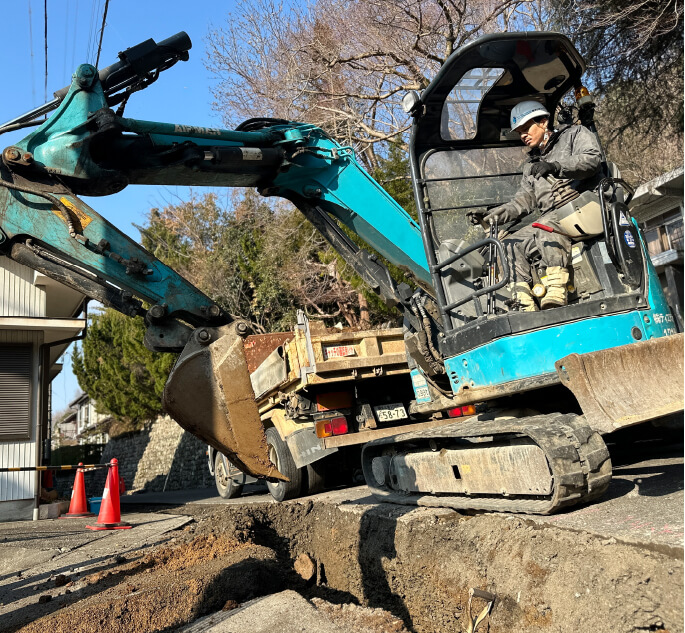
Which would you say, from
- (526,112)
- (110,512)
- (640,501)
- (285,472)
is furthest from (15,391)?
(640,501)

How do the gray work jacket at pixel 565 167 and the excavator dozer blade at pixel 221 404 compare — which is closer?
the excavator dozer blade at pixel 221 404

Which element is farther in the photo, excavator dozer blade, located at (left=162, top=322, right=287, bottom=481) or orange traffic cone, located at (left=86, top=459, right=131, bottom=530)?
orange traffic cone, located at (left=86, top=459, right=131, bottom=530)

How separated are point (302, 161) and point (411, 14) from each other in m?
9.56

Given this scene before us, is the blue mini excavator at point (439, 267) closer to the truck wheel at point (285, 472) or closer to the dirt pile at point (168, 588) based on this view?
the dirt pile at point (168, 588)

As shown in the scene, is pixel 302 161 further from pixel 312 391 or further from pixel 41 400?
pixel 41 400

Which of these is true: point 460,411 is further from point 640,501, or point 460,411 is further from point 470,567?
point 640,501

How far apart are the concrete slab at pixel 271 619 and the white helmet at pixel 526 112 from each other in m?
3.83

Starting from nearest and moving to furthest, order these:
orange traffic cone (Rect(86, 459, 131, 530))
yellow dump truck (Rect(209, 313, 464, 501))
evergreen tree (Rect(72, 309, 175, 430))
A: yellow dump truck (Rect(209, 313, 464, 501)) < orange traffic cone (Rect(86, 459, 131, 530)) < evergreen tree (Rect(72, 309, 175, 430))

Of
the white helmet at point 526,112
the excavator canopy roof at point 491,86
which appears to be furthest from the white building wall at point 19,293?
the white helmet at point 526,112

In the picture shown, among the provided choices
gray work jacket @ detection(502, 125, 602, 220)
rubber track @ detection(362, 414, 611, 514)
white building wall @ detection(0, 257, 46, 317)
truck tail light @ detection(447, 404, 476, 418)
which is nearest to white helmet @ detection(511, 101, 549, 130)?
gray work jacket @ detection(502, 125, 602, 220)

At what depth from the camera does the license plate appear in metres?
8.51

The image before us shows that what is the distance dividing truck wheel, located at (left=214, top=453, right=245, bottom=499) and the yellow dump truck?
7.28ft

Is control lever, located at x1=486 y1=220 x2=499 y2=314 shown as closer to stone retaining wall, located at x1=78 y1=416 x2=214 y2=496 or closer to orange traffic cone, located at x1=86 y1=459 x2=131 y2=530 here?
orange traffic cone, located at x1=86 y1=459 x2=131 y2=530

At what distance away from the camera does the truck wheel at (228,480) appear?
442 inches
